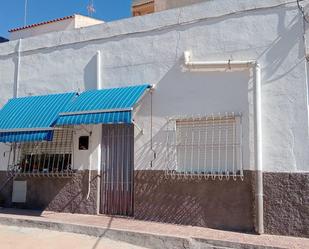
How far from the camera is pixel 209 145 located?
1006cm

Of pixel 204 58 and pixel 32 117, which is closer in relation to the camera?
pixel 204 58

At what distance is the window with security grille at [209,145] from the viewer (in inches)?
384

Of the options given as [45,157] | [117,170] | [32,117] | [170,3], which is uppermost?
[170,3]

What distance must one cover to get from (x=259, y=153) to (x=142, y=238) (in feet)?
10.1

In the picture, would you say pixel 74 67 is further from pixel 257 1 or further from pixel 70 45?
pixel 257 1

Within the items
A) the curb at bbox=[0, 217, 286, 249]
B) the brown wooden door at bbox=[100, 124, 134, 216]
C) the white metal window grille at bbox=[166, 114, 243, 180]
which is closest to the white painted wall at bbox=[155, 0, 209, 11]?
the brown wooden door at bbox=[100, 124, 134, 216]

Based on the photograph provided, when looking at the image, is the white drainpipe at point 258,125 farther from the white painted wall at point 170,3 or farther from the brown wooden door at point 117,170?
the white painted wall at point 170,3

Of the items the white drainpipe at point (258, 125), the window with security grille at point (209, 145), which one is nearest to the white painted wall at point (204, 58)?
the white drainpipe at point (258, 125)

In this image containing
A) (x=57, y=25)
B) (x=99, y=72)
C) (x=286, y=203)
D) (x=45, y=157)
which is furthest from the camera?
(x=57, y=25)

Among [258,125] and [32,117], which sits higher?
[32,117]

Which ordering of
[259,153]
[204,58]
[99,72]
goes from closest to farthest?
[259,153] → [204,58] → [99,72]

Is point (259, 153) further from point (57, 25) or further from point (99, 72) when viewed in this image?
point (57, 25)

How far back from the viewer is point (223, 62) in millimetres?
9891

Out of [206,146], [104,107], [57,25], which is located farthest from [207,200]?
[57,25]
